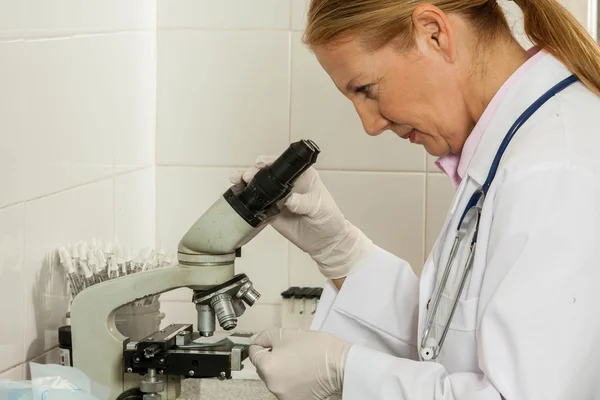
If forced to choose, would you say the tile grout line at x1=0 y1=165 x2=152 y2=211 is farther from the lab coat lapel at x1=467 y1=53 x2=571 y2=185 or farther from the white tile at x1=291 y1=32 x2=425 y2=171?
the lab coat lapel at x1=467 y1=53 x2=571 y2=185

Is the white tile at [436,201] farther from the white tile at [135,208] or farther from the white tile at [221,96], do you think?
the white tile at [135,208]

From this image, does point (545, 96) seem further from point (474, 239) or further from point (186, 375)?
point (186, 375)

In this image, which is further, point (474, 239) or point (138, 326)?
Answer: point (138, 326)

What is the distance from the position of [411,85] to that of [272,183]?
10.3 inches

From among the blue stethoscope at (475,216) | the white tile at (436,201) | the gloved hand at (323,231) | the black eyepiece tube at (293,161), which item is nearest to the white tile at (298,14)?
the white tile at (436,201)

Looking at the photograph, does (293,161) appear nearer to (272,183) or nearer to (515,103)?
(272,183)

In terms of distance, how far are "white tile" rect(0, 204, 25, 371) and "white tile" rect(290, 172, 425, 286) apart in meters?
0.91

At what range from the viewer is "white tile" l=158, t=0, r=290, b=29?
2.25 meters

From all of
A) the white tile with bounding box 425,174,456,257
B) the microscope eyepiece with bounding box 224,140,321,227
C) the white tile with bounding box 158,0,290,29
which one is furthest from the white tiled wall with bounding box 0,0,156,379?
the white tile with bounding box 425,174,456,257

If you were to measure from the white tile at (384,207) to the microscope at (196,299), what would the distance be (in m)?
0.81

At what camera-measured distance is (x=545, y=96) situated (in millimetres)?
1264

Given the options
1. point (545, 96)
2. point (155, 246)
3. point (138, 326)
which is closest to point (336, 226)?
point (138, 326)

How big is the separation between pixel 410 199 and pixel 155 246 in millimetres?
676

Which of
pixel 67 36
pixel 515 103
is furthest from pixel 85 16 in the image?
pixel 515 103
